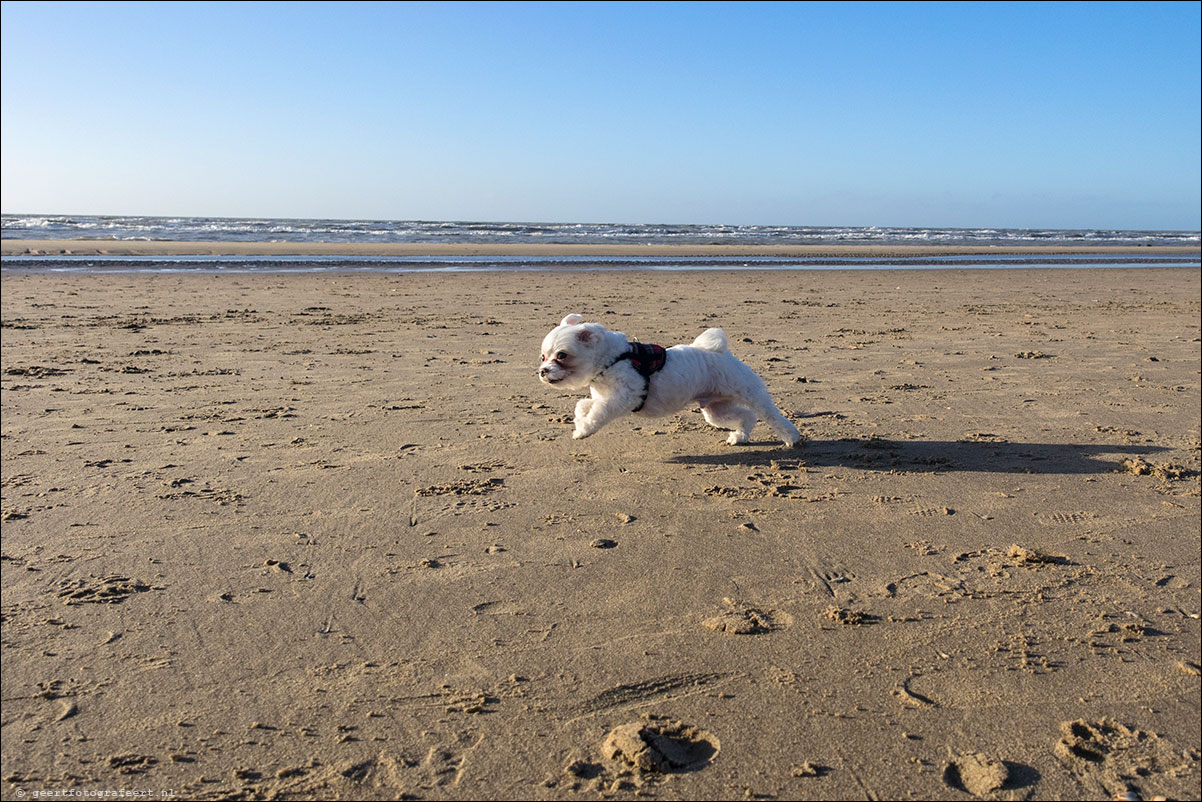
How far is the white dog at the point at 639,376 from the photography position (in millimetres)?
5426

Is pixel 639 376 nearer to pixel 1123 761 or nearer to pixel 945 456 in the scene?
pixel 945 456

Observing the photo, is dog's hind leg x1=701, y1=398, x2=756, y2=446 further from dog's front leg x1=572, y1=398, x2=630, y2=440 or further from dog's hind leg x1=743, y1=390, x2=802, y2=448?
dog's front leg x1=572, y1=398, x2=630, y2=440

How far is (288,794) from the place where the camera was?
2.40 metres

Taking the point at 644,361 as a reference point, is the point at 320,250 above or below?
above

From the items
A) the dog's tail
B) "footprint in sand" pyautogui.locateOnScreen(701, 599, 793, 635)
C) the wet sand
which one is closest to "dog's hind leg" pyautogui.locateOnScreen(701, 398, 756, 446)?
the dog's tail

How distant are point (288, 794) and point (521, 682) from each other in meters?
0.80

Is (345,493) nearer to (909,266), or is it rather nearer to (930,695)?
(930,695)

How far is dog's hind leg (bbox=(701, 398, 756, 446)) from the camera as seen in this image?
5965mm

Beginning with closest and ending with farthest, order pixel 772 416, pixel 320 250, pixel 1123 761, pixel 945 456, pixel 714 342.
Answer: pixel 1123 761, pixel 945 456, pixel 772 416, pixel 714 342, pixel 320 250

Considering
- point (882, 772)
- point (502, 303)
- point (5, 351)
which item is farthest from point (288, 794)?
point (502, 303)

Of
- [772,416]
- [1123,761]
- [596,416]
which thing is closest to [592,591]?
[1123,761]

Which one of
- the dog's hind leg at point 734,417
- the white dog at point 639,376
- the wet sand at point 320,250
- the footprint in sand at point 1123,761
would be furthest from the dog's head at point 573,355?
the wet sand at point 320,250

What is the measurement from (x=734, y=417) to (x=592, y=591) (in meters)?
2.65

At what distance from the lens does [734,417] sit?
5988mm
